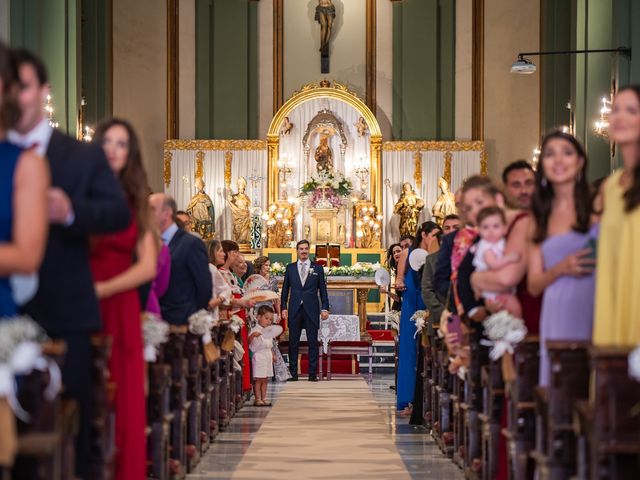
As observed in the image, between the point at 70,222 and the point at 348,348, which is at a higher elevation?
the point at 70,222

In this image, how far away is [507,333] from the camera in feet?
19.8

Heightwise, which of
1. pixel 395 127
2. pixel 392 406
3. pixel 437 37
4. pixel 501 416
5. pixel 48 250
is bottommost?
pixel 392 406

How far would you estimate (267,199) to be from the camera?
26.3 meters

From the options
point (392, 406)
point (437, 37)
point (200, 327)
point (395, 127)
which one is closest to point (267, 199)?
point (395, 127)

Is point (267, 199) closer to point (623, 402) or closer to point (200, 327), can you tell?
point (200, 327)

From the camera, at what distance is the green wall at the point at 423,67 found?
27.0 meters

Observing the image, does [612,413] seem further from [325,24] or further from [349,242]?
[325,24]

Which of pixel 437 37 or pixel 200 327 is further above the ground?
pixel 437 37

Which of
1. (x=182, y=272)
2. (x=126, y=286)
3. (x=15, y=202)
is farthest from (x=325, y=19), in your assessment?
(x=15, y=202)

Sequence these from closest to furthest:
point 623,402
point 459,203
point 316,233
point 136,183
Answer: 1. point 623,402
2. point 136,183
3. point 459,203
4. point 316,233

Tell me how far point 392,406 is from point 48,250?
31.8 feet

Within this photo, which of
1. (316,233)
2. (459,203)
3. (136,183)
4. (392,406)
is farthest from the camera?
(316,233)

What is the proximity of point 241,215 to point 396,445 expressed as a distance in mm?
15938

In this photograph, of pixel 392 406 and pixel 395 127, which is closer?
pixel 392 406
